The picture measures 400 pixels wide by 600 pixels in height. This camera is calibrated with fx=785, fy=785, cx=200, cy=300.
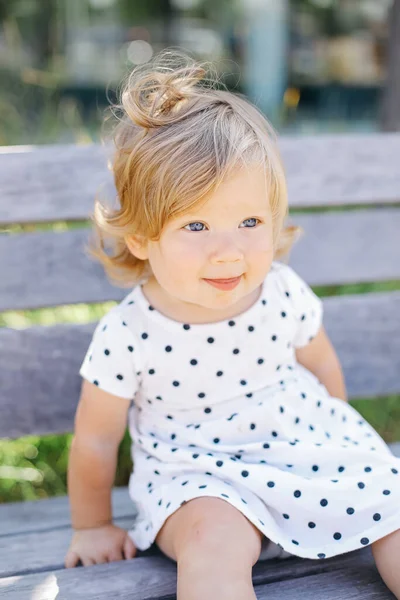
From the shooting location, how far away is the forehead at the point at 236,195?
1306 mm

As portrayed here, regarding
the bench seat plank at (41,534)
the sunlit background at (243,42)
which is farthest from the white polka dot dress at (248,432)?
the sunlit background at (243,42)

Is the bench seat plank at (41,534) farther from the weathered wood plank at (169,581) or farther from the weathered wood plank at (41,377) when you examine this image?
the weathered wood plank at (41,377)

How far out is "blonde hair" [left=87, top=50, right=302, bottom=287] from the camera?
51.1 inches

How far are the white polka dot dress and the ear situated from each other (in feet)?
0.30

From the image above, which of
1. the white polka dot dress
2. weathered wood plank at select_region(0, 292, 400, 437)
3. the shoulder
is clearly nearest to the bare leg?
the white polka dot dress

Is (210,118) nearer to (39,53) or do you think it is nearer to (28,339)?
(28,339)

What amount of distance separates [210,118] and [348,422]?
25.7 inches

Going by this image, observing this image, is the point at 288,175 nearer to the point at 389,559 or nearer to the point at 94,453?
the point at 94,453

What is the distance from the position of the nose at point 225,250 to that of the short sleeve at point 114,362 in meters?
0.25

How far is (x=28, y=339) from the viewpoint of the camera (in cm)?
178

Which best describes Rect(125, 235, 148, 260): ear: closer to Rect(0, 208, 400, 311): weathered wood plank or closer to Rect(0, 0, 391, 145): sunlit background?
Rect(0, 208, 400, 311): weathered wood plank

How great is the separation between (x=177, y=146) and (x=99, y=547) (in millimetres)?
732

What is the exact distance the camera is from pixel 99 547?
4.69 feet

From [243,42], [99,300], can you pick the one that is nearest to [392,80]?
[99,300]
